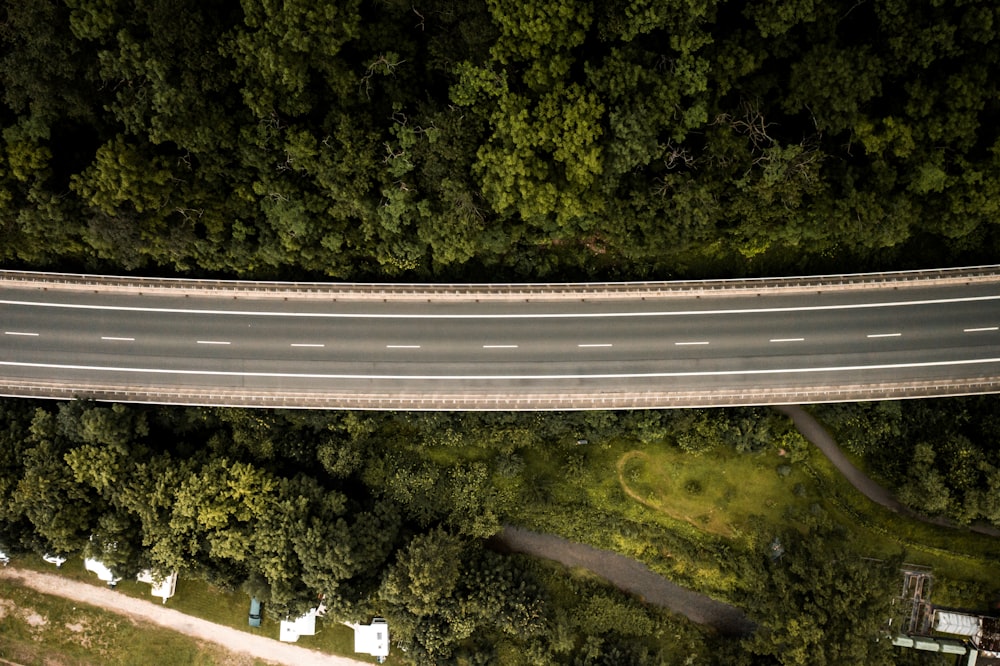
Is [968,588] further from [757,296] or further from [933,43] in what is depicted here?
[933,43]

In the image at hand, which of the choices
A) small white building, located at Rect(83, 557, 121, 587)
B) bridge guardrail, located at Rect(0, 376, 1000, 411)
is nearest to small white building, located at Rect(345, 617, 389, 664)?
bridge guardrail, located at Rect(0, 376, 1000, 411)

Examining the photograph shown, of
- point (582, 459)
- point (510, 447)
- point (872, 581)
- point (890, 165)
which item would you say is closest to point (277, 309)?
point (510, 447)

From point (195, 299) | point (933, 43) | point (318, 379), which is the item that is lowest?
point (318, 379)

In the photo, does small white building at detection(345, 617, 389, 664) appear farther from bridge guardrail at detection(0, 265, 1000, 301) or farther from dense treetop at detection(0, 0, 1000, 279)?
dense treetop at detection(0, 0, 1000, 279)

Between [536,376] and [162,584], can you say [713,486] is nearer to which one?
[536,376]

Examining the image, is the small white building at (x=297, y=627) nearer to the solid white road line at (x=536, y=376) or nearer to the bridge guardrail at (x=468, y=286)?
the solid white road line at (x=536, y=376)

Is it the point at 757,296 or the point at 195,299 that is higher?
the point at 757,296
